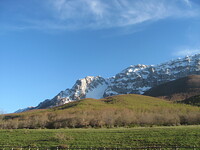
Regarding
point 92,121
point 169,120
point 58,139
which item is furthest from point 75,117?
point 58,139

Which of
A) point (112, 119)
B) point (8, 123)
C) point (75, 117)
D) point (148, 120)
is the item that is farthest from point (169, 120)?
A: point (8, 123)

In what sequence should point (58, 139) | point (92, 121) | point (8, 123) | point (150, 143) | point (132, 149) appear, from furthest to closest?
1. point (8, 123)
2. point (92, 121)
3. point (58, 139)
4. point (150, 143)
5. point (132, 149)

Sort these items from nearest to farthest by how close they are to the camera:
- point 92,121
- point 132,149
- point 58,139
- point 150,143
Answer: point 132,149
point 150,143
point 58,139
point 92,121

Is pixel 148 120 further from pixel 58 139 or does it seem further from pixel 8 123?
pixel 8 123

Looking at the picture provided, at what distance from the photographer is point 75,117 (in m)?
78.9

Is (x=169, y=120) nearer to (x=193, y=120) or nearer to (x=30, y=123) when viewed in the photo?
(x=193, y=120)

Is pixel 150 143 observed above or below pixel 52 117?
below

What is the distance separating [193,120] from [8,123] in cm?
6978

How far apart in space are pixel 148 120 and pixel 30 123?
45248 millimetres

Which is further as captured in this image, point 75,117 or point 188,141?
point 75,117

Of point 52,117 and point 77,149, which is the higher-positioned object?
point 52,117

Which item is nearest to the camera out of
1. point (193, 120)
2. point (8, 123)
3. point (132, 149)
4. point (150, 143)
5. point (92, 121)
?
point (132, 149)

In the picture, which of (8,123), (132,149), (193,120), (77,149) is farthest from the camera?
(8,123)

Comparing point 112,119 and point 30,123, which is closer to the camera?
point 112,119
